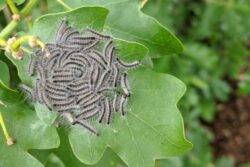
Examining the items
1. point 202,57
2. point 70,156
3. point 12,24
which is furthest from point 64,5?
point 202,57

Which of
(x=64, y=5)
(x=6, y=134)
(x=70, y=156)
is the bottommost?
(x=70, y=156)

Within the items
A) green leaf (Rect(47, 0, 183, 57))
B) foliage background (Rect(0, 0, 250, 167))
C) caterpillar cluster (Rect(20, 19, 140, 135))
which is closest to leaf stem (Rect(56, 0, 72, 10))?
green leaf (Rect(47, 0, 183, 57))

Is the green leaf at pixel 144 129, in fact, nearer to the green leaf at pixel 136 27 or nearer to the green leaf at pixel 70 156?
the green leaf at pixel 136 27

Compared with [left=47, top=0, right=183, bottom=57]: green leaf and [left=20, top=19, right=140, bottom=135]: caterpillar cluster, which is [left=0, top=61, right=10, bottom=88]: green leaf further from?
[left=47, top=0, right=183, bottom=57]: green leaf

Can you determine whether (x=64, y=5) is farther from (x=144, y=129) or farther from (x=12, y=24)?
(x=144, y=129)

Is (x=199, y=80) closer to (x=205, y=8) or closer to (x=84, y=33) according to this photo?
(x=205, y=8)
